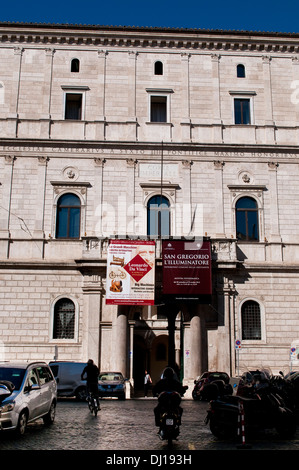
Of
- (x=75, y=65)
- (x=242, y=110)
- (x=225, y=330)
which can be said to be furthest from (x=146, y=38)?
(x=225, y=330)

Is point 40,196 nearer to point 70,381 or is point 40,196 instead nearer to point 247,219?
point 70,381

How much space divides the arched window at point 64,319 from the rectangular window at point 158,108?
12177 mm

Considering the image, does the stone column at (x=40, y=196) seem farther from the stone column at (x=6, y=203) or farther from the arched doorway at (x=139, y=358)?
the arched doorway at (x=139, y=358)

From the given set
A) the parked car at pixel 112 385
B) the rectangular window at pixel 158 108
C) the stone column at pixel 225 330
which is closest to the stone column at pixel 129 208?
the rectangular window at pixel 158 108

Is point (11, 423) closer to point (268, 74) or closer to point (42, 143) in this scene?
point (42, 143)

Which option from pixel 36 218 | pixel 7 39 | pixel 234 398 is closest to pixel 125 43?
pixel 7 39

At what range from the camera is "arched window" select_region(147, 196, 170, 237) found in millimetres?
30984

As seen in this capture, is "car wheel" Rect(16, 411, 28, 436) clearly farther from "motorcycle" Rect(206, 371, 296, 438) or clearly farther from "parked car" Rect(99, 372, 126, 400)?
"parked car" Rect(99, 372, 126, 400)

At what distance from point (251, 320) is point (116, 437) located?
60.2 feet

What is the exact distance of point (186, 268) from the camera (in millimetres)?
28328

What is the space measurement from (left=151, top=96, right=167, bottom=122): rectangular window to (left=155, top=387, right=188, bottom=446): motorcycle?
23.9m

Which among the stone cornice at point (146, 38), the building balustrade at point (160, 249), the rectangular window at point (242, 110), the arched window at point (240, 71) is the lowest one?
the building balustrade at point (160, 249)

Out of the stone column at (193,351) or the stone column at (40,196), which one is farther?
the stone column at (40,196)

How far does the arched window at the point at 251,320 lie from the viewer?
96.7 feet
